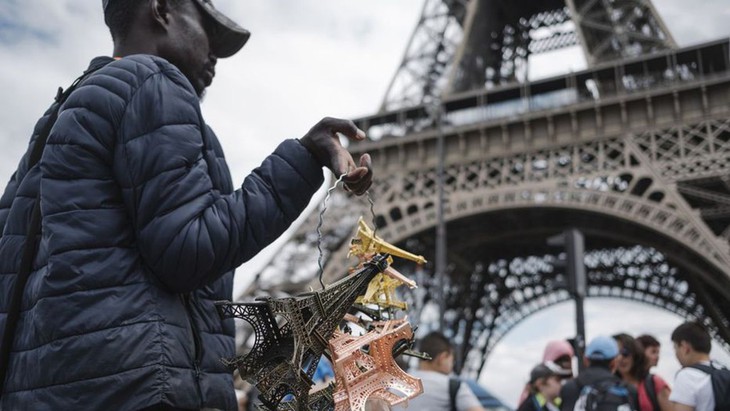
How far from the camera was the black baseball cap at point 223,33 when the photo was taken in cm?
181

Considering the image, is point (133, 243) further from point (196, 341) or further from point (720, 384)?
point (720, 384)

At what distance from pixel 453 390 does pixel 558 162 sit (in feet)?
44.8

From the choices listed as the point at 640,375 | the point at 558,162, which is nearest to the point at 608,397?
the point at 640,375

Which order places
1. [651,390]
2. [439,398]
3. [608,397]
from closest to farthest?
[439,398] < [608,397] < [651,390]

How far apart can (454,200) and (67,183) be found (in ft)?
50.9

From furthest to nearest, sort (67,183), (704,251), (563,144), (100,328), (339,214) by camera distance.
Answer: (339,214) → (563,144) → (704,251) → (67,183) → (100,328)

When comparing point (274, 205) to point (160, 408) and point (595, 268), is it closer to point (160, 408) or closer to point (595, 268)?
point (160, 408)

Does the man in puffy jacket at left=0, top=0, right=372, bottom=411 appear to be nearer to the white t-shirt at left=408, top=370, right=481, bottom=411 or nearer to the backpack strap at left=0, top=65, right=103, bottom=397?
the backpack strap at left=0, top=65, right=103, bottom=397

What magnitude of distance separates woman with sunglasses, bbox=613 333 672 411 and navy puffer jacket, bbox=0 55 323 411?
3672 millimetres

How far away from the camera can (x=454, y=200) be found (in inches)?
661

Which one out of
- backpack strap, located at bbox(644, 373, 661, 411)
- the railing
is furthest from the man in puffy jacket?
the railing

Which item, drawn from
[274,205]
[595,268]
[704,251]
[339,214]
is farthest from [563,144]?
[274,205]

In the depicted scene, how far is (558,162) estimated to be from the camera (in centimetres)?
1669

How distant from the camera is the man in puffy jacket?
1387mm
